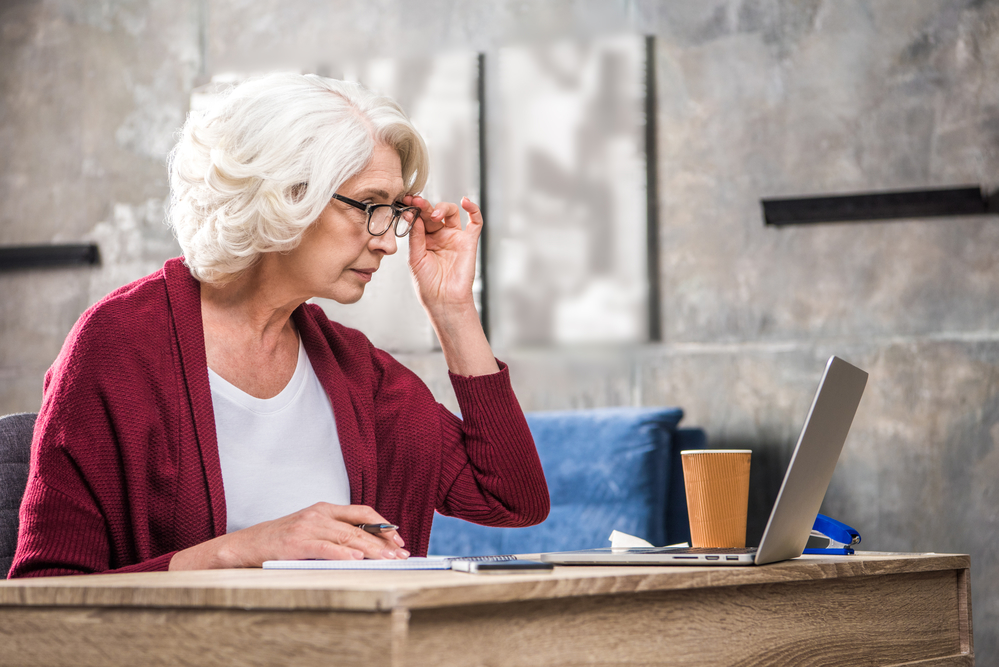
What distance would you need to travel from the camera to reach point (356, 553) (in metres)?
1.00

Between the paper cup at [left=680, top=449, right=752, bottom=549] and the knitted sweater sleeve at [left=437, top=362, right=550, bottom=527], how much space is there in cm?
45

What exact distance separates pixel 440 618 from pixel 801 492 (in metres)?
0.48

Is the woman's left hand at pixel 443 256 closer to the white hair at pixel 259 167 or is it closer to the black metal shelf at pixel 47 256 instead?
the white hair at pixel 259 167

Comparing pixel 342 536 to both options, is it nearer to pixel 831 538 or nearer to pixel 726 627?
pixel 726 627

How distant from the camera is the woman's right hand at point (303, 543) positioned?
1.01m

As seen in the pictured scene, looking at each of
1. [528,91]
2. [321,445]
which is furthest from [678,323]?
[321,445]

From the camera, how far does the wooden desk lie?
66cm

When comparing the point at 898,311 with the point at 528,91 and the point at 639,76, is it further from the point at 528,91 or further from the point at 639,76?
the point at 528,91

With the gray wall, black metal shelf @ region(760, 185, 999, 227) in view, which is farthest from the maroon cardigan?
black metal shelf @ region(760, 185, 999, 227)

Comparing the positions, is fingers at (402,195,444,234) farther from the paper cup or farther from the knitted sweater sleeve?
the paper cup

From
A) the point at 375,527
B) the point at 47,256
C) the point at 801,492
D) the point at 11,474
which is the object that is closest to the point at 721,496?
the point at 801,492

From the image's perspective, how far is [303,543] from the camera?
102 centimetres

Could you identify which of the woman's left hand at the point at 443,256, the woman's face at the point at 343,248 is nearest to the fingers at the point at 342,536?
the woman's face at the point at 343,248

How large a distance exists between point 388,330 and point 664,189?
3.38ft
